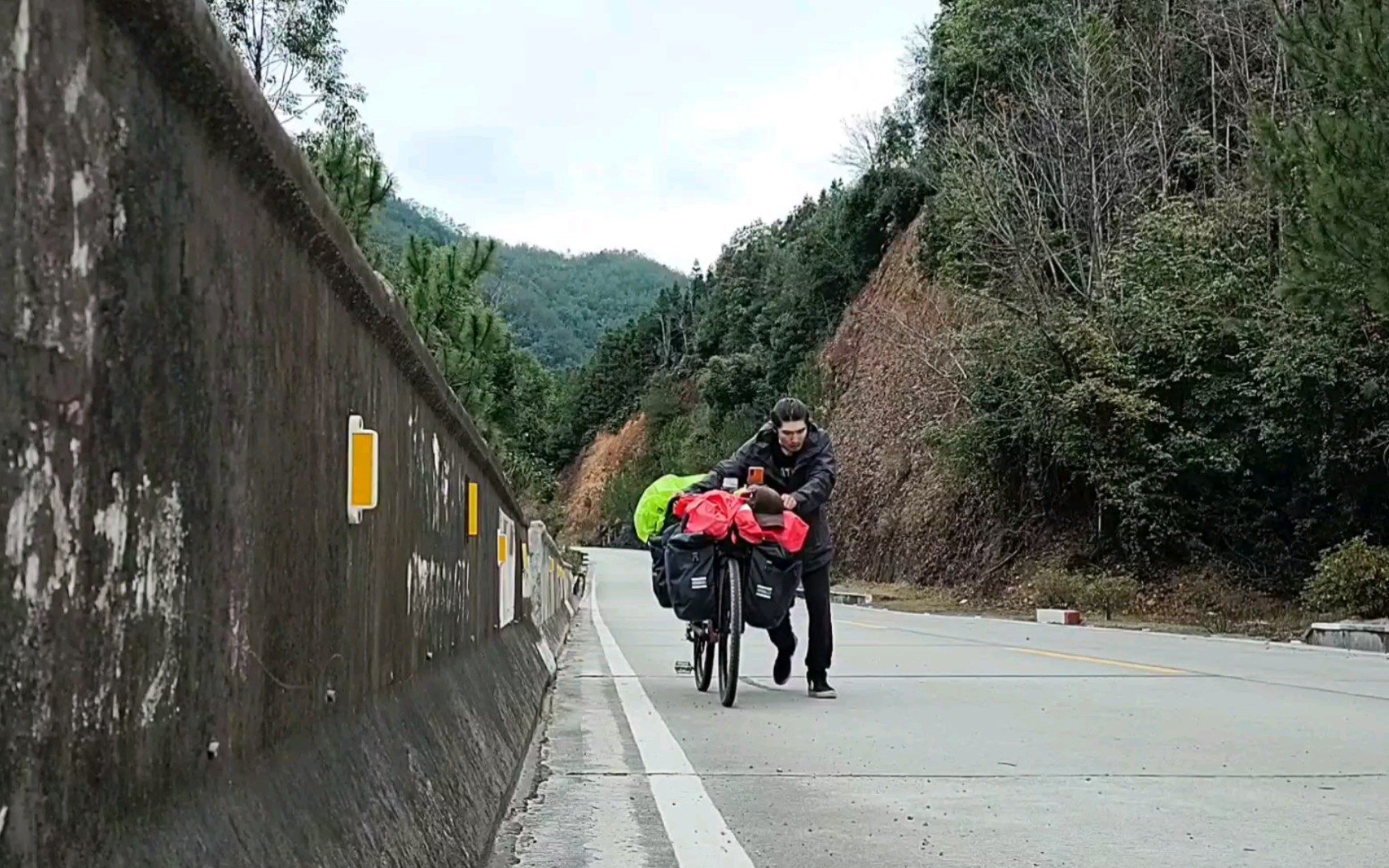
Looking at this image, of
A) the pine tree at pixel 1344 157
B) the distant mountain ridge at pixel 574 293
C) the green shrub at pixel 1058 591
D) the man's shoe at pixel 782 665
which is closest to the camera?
the man's shoe at pixel 782 665

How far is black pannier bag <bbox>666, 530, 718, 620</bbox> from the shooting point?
29.3 feet

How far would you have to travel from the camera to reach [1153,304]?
104 feet

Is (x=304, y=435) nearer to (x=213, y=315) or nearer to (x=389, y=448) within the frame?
(x=213, y=315)

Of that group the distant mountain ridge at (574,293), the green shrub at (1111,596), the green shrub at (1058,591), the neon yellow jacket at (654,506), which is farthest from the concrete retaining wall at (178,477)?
the distant mountain ridge at (574,293)

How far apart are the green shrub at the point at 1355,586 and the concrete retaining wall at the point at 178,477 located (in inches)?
860

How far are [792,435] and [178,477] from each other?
7199 millimetres

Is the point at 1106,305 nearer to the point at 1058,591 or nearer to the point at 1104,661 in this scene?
the point at 1058,591

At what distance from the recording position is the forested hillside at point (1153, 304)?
20.8 m

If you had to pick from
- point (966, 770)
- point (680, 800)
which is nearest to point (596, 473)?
point (966, 770)

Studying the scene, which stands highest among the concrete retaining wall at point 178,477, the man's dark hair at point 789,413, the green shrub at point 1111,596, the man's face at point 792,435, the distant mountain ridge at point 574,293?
the distant mountain ridge at point 574,293

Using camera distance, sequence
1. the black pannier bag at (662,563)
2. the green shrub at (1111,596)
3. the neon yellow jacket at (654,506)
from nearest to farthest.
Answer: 1. the black pannier bag at (662,563)
2. the neon yellow jacket at (654,506)
3. the green shrub at (1111,596)

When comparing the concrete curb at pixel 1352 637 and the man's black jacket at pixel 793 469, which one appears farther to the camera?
the concrete curb at pixel 1352 637

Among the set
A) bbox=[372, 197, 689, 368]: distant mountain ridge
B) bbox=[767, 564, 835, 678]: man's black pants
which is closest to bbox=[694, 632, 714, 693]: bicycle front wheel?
bbox=[767, 564, 835, 678]: man's black pants

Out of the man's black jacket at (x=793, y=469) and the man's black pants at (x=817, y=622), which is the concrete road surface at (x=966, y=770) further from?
the man's black jacket at (x=793, y=469)
